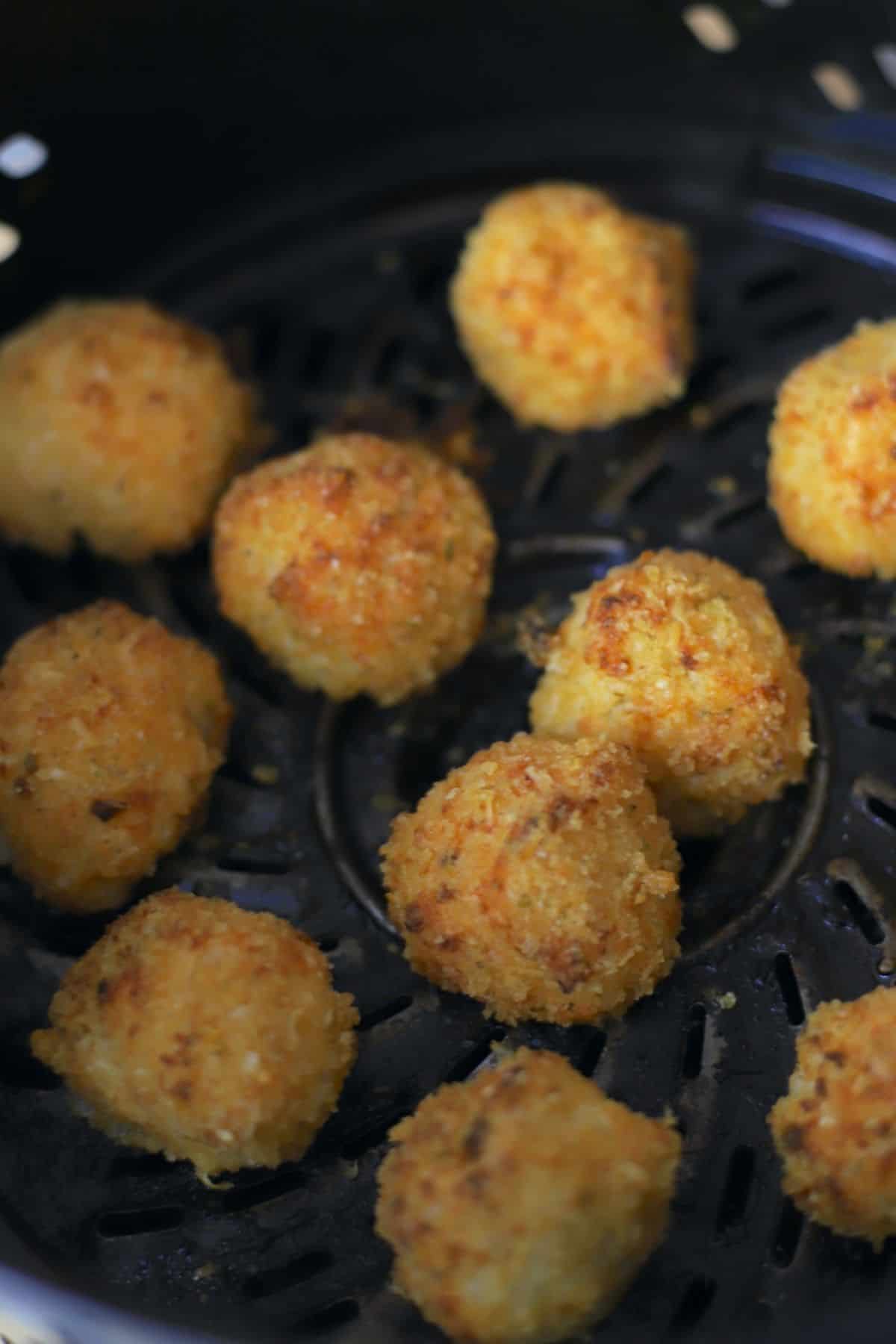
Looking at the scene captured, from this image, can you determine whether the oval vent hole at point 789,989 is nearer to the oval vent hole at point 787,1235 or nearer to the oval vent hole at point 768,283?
the oval vent hole at point 787,1235

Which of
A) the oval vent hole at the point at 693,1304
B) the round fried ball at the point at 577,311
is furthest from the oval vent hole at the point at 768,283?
the oval vent hole at the point at 693,1304

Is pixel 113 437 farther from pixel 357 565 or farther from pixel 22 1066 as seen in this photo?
pixel 22 1066

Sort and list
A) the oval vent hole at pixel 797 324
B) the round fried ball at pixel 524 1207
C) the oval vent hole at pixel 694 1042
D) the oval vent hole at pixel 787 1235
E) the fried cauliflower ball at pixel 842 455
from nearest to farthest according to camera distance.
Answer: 1. the round fried ball at pixel 524 1207
2. the oval vent hole at pixel 787 1235
3. the oval vent hole at pixel 694 1042
4. the fried cauliflower ball at pixel 842 455
5. the oval vent hole at pixel 797 324

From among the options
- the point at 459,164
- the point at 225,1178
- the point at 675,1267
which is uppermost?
the point at 459,164

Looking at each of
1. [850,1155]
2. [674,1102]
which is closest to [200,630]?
[674,1102]

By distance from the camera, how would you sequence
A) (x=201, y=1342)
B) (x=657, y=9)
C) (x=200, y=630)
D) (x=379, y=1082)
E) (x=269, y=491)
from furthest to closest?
(x=657, y=9) → (x=200, y=630) → (x=269, y=491) → (x=379, y=1082) → (x=201, y=1342)

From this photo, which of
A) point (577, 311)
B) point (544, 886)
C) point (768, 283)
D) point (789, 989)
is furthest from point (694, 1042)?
point (768, 283)

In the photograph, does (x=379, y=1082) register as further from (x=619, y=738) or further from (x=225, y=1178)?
(x=619, y=738)
